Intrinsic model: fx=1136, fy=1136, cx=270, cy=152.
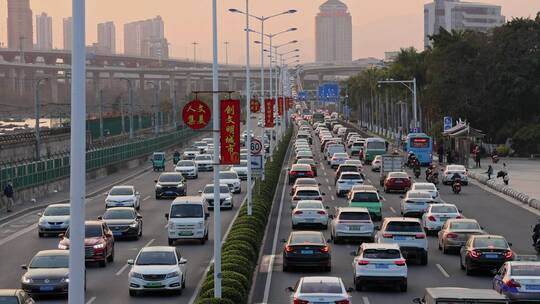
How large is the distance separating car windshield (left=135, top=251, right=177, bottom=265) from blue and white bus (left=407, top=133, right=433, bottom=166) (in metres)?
62.1

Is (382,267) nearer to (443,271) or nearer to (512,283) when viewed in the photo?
(443,271)

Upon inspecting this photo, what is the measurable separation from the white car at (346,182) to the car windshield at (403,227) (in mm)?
26068

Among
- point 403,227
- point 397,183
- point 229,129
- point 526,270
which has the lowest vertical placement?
point 397,183

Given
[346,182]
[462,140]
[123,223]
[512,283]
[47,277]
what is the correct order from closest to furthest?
1. [512,283]
2. [47,277]
3. [123,223]
4. [346,182]
5. [462,140]

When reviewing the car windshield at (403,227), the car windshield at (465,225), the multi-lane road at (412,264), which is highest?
the car windshield at (403,227)

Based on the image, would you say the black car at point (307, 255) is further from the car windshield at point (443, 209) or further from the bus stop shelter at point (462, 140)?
the bus stop shelter at point (462, 140)

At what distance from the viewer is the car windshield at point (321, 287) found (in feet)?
72.7

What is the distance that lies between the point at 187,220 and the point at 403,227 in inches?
335

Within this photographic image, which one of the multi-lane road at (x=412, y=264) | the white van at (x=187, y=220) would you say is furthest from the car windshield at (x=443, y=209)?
the white van at (x=187, y=220)

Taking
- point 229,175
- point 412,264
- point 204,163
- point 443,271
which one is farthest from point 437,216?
point 204,163

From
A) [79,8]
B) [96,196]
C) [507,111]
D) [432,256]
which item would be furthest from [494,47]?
[79,8]

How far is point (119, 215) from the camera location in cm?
4072

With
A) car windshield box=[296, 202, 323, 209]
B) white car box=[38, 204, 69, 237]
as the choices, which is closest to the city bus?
car windshield box=[296, 202, 323, 209]

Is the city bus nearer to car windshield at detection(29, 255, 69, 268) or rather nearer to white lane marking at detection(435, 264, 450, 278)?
white lane marking at detection(435, 264, 450, 278)
